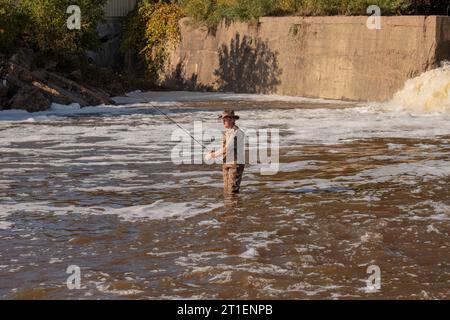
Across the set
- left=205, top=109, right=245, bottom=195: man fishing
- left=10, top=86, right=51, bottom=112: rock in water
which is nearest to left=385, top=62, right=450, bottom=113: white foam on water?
left=10, top=86, right=51, bottom=112: rock in water

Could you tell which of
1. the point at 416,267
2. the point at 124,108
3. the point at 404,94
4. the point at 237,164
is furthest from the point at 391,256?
the point at 124,108

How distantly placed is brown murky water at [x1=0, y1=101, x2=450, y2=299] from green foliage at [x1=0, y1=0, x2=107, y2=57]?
11526 millimetres

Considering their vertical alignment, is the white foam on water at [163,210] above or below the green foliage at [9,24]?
below

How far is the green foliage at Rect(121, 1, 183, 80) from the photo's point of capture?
3738 cm

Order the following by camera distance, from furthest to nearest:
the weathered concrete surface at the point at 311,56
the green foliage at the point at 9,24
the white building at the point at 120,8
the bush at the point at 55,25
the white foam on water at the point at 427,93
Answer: the white building at the point at 120,8, the bush at the point at 55,25, the green foliage at the point at 9,24, the weathered concrete surface at the point at 311,56, the white foam on water at the point at 427,93

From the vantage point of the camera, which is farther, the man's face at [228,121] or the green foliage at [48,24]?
the green foliage at [48,24]

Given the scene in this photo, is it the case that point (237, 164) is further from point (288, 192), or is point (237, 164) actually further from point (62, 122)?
point (62, 122)

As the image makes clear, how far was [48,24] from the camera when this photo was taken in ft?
98.2

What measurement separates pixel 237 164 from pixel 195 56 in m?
24.7

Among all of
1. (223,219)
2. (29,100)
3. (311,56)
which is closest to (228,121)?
(223,219)

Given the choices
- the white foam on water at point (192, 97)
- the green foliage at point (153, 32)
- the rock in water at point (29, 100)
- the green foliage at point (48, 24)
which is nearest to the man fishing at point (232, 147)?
the rock in water at point (29, 100)

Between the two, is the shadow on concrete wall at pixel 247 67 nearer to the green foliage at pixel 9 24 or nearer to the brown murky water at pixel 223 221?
the green foliage at pixel 9 24

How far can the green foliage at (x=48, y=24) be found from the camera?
1171 inches

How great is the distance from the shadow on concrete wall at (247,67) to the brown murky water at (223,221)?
45.3ft
